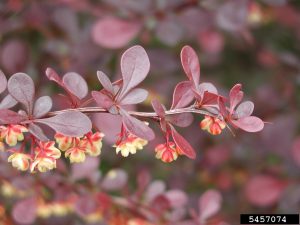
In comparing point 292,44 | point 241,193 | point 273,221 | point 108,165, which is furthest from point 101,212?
point 292,44

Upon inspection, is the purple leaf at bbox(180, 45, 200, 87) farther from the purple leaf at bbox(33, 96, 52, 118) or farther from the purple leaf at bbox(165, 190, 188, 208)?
the purple leaf at bbox(165, 190, 188, 208)

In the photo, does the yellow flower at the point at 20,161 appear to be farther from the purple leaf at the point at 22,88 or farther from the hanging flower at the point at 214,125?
the hanging flower at the point at 214,125

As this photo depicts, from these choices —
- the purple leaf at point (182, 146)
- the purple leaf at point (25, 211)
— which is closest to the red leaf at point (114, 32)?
the purple leaf at point (25, 211)

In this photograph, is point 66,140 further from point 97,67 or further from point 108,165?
point 108,165

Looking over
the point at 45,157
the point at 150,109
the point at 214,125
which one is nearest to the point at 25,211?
the point at 45,157

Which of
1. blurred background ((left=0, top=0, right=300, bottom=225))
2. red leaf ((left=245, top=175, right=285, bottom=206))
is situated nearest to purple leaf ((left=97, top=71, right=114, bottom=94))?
blurred background ((left=0, top=0, right=300, bottom=225))

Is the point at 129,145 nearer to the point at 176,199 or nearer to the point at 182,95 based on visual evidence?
the point at 182,95
